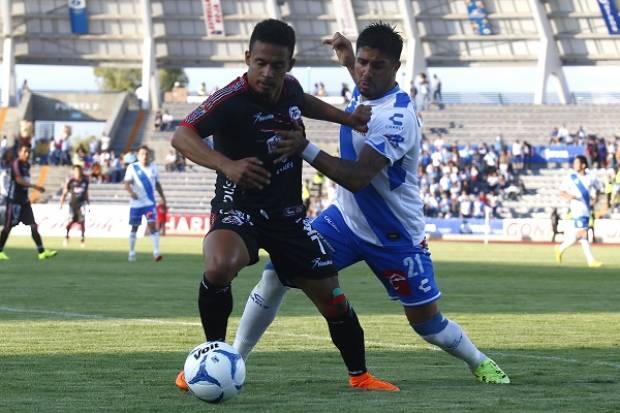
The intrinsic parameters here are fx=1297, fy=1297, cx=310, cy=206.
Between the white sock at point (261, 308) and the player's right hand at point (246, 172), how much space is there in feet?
3.76

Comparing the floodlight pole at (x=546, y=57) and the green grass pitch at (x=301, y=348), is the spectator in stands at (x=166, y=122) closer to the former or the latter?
the floodlight pole at (x=546, y=57)

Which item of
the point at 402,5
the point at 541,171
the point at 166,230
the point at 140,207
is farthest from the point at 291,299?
the point at 402,5

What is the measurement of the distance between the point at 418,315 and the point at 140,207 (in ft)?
59.5

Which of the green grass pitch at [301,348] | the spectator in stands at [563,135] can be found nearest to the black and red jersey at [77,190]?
the green grass pitch at [301,348]

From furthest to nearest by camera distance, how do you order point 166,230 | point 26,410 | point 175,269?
point 166,230 < point 175,269 < point 26,410

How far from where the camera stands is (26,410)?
6.85 metres

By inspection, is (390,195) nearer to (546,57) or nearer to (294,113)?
(294,113)

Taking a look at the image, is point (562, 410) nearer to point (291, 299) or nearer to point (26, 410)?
point (26, 410)

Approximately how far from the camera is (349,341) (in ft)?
26.8

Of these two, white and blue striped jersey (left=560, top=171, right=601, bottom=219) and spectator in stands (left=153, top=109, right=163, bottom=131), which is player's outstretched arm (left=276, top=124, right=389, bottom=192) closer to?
white and blue striped jersey (left=560, top=171, right=601, bottom=219)

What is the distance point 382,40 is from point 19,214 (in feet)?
59.2

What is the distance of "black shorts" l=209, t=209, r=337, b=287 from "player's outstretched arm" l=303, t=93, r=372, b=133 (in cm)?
68

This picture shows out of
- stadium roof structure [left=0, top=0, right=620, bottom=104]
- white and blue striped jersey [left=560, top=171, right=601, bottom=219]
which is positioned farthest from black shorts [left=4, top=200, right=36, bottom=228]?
stadium roof structure [left=0, top=0, right=620, bottom=104]

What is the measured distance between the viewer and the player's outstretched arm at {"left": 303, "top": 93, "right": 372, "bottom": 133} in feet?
26.4
